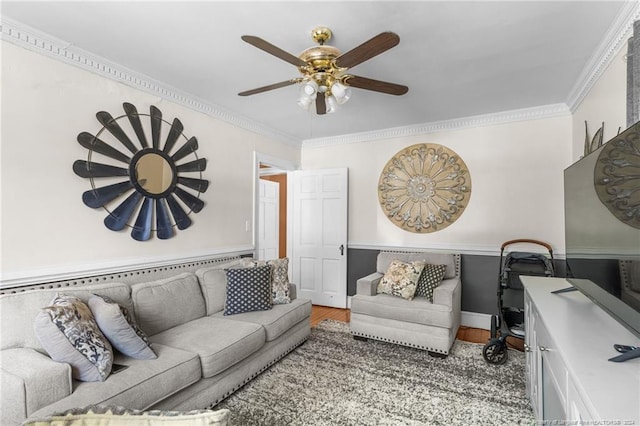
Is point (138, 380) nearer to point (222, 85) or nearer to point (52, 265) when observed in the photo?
point (52, 265)

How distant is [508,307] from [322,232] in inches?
99.2

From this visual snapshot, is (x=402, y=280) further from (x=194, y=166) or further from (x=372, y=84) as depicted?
(x=194, y=166)

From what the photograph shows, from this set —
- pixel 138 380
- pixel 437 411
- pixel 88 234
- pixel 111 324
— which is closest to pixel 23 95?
pixel 88 234

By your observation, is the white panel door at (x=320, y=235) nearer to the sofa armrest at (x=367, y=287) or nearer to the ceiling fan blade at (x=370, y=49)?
A: the sofa armrest at (x=367, y=287)

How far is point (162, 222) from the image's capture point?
9.75 feet

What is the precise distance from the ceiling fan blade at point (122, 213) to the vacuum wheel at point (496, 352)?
335 cm

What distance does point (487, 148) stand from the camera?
390 cm

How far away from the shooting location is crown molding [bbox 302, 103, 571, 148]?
356 cm

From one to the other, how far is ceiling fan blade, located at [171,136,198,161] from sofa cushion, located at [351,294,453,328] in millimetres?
2309

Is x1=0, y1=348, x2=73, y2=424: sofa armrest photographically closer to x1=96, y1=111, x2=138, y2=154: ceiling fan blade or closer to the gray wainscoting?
x1=96, y1=111, x2=138, y2=154: ceiling fan blade

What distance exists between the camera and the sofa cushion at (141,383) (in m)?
1.55

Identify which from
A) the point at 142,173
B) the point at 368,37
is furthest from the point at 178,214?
the point at 368,37

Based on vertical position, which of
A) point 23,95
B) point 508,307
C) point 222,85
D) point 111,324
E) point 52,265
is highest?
point 222,85

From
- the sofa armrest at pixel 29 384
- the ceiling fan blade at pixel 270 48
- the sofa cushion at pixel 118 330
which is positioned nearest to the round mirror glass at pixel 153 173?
the sofa cushion at pixel 118 330
